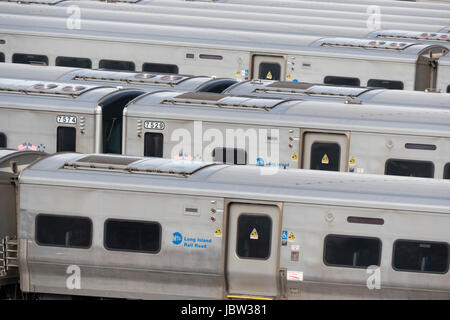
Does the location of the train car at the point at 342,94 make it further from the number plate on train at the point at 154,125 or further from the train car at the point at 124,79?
the number plate on train at the point at 154,125

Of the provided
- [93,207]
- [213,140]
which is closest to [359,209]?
[93,207]

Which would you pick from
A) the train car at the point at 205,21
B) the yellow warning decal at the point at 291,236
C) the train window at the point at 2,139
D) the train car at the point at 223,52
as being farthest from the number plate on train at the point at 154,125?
the train car at the point at 205,21

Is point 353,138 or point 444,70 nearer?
point 353,138

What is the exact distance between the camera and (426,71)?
29922 mm

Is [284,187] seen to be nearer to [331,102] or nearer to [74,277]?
[74,277]

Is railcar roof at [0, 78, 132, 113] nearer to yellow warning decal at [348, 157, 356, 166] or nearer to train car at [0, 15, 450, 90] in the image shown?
yellow warning decal at [348, 157, 356, 166]

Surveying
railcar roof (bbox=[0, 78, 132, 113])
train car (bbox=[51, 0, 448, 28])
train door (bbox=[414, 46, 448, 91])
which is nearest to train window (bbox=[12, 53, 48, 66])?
train car (bbox=[51, 0, 448, 28])

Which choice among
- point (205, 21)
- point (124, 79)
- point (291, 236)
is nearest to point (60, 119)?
point (124, 79)

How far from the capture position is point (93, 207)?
17141 millimetres

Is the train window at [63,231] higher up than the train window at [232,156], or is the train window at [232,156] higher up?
the train window at [232,156]

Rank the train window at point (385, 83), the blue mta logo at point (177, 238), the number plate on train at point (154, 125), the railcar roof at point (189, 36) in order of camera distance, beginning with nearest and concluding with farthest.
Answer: the blue mta logo at point (177, 238) < the number plate on train at point (154, 125) < the train window at point (385, 83) < the railcar roof at point (189, 36)

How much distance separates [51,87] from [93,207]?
22.6ft

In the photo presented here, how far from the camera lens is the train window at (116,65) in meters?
31.3

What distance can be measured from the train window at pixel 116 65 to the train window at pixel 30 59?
6.20ft
